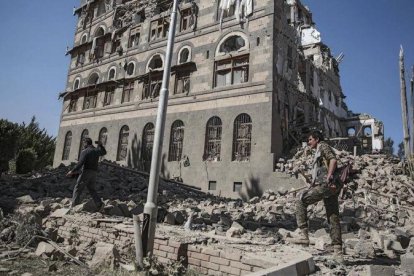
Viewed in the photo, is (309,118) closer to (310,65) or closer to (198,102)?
(310,65)

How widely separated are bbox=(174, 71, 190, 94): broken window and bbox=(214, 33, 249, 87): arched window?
2.14m

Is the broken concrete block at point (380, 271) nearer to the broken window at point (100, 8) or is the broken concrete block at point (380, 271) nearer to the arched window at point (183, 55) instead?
the arched window at point (183, 55)

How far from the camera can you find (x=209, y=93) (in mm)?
18156

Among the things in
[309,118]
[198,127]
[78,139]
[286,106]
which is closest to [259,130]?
[286,106]

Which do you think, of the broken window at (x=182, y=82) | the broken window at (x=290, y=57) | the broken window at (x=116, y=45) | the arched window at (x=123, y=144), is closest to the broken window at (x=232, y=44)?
the broken window at (x=182, y=82)

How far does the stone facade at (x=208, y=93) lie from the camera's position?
53.2 ft

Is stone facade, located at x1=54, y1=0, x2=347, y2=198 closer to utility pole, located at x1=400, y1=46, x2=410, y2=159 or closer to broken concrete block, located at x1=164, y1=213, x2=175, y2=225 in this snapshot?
utility pole, located at x1=400, y1=46, x2=410, y2=159

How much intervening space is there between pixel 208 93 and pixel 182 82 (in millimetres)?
2636

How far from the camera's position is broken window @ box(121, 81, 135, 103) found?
74.9ft

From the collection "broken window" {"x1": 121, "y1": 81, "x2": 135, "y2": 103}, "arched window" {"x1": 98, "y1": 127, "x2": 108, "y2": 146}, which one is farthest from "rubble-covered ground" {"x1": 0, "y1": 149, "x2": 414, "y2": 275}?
"broken window" {"x1": 121, "y1": 81, "x2": 135, "y2": 103}

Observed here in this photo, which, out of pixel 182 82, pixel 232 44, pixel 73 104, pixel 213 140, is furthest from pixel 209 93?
pixel 73 104

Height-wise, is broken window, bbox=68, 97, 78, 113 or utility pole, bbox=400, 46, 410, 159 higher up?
broken window, bbox=68, 97, 78, 113

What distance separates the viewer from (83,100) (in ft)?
86.9

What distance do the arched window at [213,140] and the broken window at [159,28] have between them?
866 cm
